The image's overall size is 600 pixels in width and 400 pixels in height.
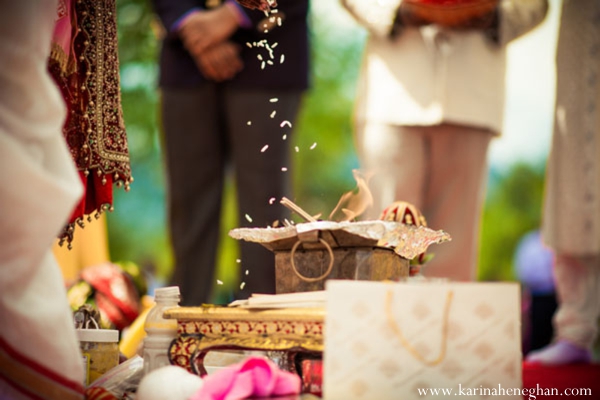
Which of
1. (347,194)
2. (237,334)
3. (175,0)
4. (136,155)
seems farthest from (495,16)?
(136,155)

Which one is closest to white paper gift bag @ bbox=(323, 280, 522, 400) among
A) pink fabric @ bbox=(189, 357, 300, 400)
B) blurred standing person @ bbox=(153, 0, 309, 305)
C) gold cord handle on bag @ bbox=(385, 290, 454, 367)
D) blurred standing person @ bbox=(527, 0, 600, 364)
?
gold cord handle on bag @ bbox=(385, 290, 454, 367)

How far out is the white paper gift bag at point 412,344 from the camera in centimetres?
118

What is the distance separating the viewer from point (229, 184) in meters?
5.44

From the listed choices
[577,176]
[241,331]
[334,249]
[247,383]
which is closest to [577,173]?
[577,176]

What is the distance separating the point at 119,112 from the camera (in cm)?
164

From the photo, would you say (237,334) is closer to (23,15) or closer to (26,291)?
(26,291)

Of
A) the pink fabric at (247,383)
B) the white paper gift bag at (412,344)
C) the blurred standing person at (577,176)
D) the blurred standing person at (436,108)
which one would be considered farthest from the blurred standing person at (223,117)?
the white paper gift bag at (412,344)

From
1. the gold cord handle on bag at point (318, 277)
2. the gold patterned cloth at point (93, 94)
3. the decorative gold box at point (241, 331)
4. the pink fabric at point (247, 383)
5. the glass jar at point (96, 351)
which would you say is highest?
the gold patterned cloth at point (93, 94)

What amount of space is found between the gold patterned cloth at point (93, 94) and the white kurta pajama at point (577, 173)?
71.3 inches

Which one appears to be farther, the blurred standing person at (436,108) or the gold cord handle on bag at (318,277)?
the blurred standing person at (436,108)

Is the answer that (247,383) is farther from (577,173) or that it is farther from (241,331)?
(577,173)

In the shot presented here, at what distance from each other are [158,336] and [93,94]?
0.46 meters

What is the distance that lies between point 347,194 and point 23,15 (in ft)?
2.61

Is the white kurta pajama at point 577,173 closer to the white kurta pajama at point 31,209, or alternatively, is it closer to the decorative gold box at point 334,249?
the decorative gold box at point 334,249
